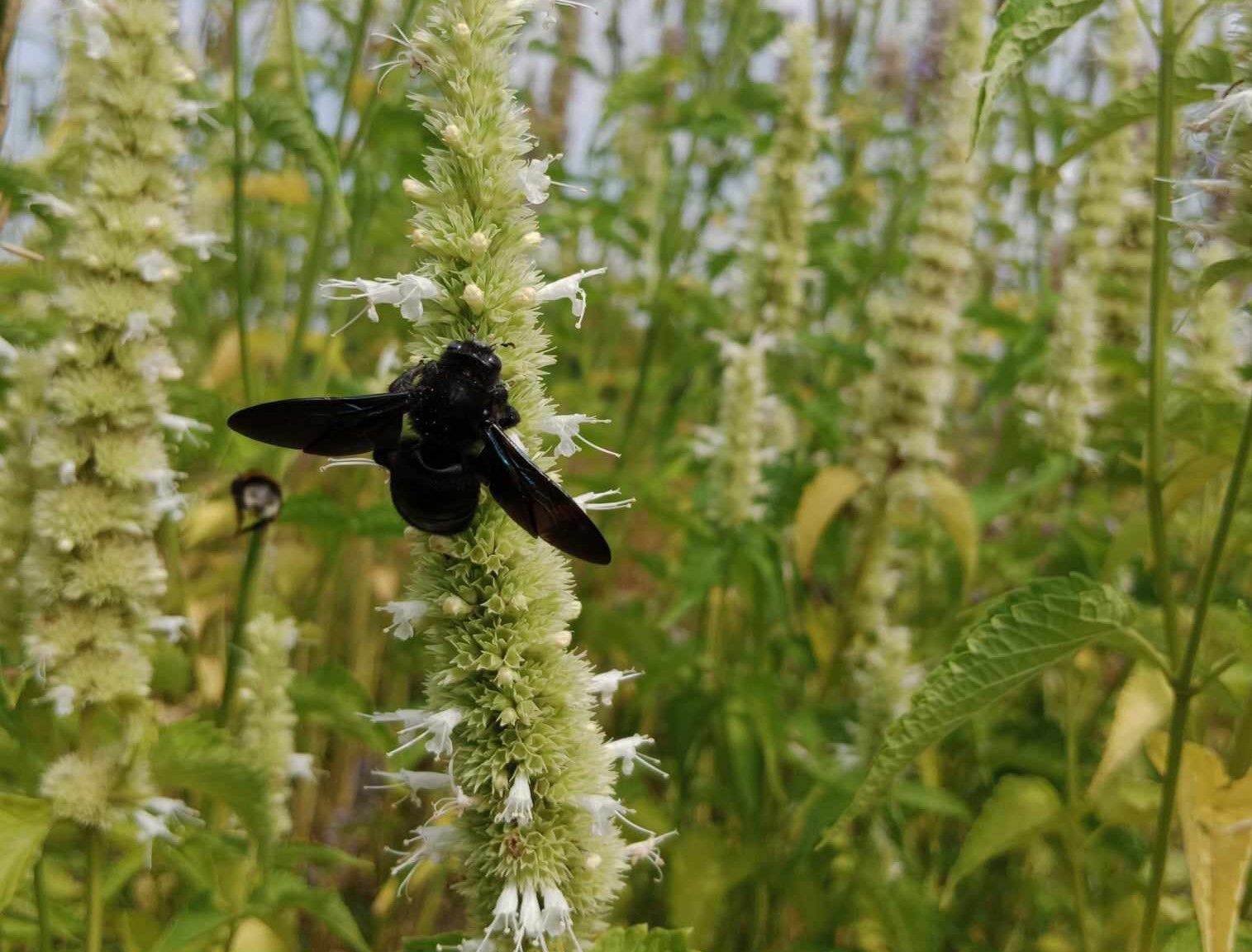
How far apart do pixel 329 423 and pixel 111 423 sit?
76 centimetres

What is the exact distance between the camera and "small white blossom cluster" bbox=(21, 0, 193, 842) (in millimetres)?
2369

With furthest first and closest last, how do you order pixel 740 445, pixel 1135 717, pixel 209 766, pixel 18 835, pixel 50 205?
pixel 740 445
pixel 50 205
pixel 1135 717
pixel 209 766
pixel 18 835

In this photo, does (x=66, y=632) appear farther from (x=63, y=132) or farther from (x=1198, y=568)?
(x=1198, y=568)

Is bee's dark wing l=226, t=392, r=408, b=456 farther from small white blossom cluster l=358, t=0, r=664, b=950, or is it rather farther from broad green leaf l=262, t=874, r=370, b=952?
broad green leaf l=262, t=874, r=370, b=952

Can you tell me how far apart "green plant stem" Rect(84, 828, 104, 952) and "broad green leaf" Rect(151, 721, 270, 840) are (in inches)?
8.3

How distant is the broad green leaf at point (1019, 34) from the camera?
1.80 m

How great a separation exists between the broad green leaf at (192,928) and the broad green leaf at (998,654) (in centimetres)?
138

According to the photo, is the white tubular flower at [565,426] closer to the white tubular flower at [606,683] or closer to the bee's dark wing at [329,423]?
the bee's dark wing at [329,423]

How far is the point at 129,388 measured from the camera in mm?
2482

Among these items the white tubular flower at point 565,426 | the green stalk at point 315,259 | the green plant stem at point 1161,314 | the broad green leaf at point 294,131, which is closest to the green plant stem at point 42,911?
the green stalk at point 315,259

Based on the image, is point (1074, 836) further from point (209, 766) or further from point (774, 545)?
point (209, 766)

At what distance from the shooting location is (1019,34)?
6.15 feet

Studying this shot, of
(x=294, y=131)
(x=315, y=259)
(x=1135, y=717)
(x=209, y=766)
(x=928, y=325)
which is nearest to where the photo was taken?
(x=209, y=766)

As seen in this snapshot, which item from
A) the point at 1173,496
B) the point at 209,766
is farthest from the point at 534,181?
the point at 1173,496
